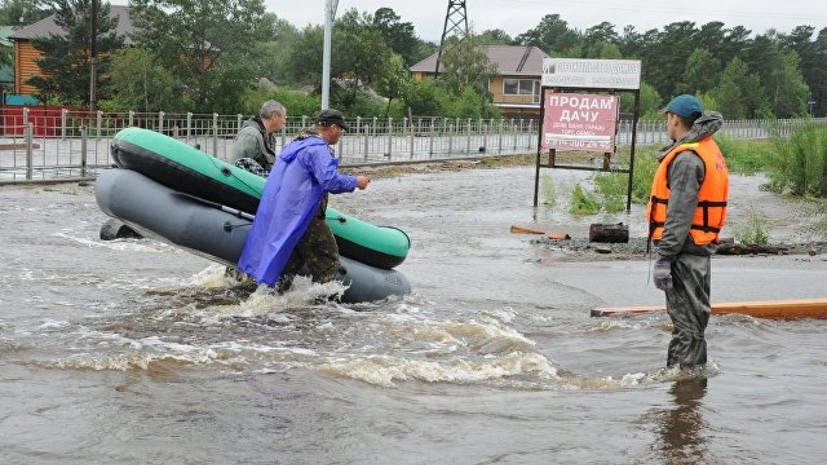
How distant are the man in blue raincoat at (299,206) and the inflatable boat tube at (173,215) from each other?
19 centimetres

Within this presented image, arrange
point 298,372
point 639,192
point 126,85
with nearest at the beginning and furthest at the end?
point 298,372 < point 639,192 < point 126,85

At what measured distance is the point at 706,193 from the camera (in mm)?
6195

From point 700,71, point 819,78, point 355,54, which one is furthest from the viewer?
point 819,78

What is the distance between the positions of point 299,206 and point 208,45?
39.4 m

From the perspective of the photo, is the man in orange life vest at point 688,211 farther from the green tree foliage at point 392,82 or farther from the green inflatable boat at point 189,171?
the green tree foliage at point 392,82

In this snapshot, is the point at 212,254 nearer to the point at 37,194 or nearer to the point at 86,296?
the point at 86,296

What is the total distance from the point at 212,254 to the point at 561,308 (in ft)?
10.2

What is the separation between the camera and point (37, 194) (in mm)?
18328

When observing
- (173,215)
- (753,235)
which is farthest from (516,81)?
(173,215)

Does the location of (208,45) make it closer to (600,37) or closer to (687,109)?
(687,109)

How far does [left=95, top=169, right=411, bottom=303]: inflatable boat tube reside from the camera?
838cm

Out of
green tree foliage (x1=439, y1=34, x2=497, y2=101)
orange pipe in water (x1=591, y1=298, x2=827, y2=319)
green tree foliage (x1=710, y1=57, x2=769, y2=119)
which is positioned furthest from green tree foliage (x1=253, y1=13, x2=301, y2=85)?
orange pipe in water (x1=591, y1=298, x2=827, y2=319)

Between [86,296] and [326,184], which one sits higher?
[326,184]

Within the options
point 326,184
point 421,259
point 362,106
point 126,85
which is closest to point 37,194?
point 421,259
